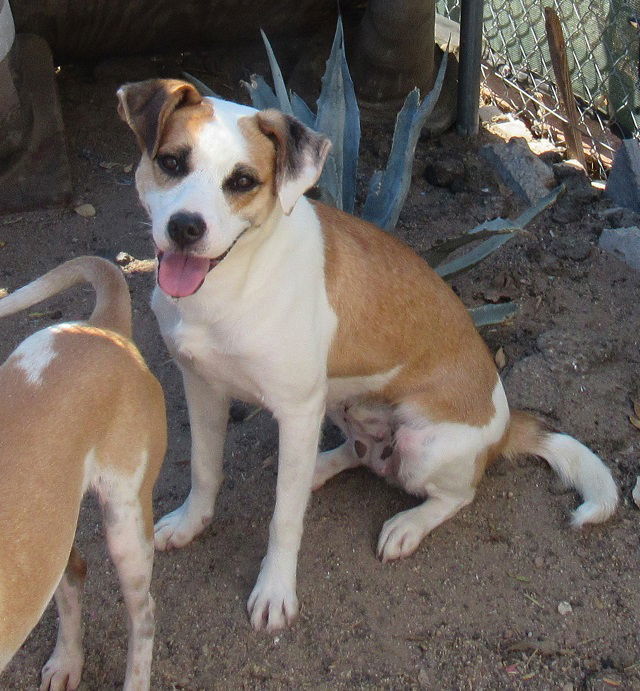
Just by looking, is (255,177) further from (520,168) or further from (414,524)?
(520,168)

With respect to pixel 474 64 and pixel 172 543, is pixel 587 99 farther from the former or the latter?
pixel 172 543

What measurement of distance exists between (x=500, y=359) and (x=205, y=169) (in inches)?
80.3

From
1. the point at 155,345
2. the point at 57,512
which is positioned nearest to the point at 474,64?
the point at 155,345

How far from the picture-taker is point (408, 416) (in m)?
3.29

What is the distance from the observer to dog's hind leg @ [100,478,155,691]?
240 centimetres

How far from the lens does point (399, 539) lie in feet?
10.8

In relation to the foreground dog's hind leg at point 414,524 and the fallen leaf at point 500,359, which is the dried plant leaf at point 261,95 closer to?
the fallen leaf at point 500,359

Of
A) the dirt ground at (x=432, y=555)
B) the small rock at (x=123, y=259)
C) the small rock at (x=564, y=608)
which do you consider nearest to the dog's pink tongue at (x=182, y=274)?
the dirt ground at (x=432, y=555)

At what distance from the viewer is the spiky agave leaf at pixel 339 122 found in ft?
13.0

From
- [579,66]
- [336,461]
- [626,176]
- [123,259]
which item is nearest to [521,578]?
[336,461]

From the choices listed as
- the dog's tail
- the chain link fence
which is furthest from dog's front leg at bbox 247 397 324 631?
the chain link fence

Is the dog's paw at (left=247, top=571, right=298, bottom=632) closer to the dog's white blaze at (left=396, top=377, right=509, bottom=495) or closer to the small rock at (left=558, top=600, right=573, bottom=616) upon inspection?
the dog's white blaze at (left=396, top=377, right=509, bottom=495)

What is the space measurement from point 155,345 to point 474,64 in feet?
8.44

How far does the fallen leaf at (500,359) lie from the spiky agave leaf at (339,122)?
90 cm
